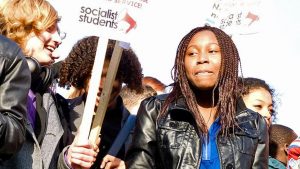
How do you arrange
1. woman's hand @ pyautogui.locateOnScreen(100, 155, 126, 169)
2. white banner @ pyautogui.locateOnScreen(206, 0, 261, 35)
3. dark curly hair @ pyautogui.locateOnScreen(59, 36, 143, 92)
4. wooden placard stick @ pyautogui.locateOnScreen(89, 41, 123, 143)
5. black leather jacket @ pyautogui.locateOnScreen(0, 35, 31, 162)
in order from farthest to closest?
white banner @ pyautogui.locateOnScreen(206, 0, 261, 35) → dark curly hair @ pyautogui.locateOnScreen(59, 36, 143, 92) → woman's hand @ pyautogui.locateOnScreen(100, 155, 126, 169) → wooden placard stick @ pyautogui.locateOnScreen(89, 41, 123, 143) → black leather jacket @ pyautogui.locateOnScreen(0, 35, 31, 162)

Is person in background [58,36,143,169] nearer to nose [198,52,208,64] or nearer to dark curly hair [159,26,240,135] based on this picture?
dark curly hair [159,26,240,135]

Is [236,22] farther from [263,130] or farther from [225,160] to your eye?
[225,160]

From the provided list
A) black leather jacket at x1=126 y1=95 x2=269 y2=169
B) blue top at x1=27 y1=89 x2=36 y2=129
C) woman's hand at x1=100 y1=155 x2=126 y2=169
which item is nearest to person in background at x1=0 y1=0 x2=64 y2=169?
blue top at x1=27 y1=89 x2=36 y2=129

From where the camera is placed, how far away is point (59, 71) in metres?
4.14

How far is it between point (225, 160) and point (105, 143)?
1.11 meters

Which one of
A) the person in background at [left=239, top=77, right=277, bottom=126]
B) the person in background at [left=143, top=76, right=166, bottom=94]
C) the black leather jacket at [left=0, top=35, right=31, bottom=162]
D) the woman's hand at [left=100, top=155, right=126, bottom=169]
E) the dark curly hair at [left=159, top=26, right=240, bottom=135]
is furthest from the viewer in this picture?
the person in background at [left=143, top=76, right=166, bottom=94]

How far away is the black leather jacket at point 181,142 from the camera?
9.45 feet

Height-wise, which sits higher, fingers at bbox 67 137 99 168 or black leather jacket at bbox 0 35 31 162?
black leather jacket at bbox 0 35 31 162

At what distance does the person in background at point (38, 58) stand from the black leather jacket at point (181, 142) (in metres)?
0.44

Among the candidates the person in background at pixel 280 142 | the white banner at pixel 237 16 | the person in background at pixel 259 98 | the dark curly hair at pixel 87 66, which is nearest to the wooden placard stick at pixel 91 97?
the dark curly hair at pixel 87 66

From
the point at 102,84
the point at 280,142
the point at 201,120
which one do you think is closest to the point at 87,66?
the point at 102,84

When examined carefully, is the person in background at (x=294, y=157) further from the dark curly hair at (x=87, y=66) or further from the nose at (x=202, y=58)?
the nose at (x=202, y=58)

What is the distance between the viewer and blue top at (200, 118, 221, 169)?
9.44 ft

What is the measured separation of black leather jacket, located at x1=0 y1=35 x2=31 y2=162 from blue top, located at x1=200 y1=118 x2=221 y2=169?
3.13 ft
